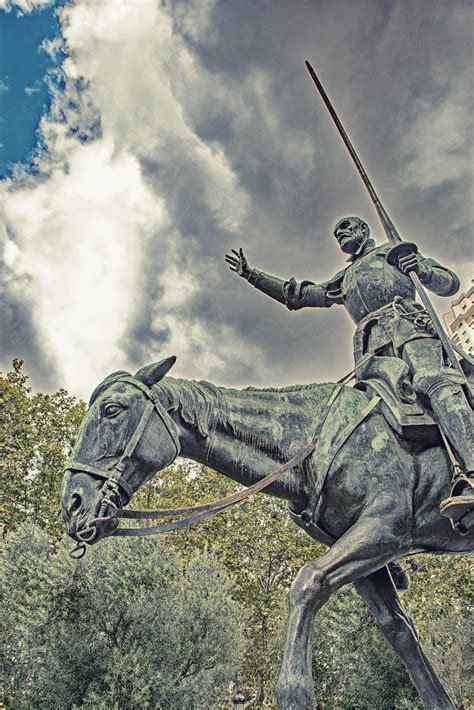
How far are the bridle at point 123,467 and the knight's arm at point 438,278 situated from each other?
261 centimetres

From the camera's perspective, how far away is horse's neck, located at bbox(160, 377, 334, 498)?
379cm

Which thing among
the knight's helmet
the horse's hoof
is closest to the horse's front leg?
the horse's hoof

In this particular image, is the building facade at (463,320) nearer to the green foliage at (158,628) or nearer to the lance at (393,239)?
the green foliage at (158,628)

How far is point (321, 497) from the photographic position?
12.0 ft

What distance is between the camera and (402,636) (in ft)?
12.8

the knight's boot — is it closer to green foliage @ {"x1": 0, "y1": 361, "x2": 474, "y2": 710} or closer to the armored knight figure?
the armored knight figure

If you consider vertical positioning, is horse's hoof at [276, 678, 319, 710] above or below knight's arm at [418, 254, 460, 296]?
below

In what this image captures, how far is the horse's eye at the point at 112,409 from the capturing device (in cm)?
363

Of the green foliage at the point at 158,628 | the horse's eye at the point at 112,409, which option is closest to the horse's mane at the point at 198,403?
the horse's eye at the point at 112,409

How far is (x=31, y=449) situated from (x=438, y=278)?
71.7 ft

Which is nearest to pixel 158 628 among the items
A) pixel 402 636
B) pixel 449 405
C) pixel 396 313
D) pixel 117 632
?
pixel 117 632

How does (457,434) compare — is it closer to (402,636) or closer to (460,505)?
(460,505)

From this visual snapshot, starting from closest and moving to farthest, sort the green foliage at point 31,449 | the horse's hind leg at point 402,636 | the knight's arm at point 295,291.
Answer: the horse's hind leg at point 402,636 → the knight's arm at point 295,291 → the green foliage at point 31,449

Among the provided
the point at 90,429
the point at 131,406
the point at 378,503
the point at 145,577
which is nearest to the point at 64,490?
the point at 90,429
